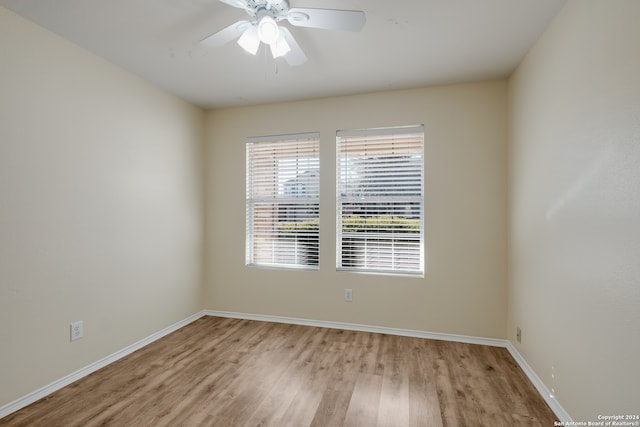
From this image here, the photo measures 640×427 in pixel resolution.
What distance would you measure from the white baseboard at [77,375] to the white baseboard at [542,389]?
333cm

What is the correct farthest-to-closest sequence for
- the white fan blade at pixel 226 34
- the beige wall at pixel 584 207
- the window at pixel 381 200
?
1. the window at pixel 381 200
2. the white fan blade at pixel 226 34
3. the beige wall at pixel 584 207

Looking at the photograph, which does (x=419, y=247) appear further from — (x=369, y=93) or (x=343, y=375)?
(x=369, y=93)

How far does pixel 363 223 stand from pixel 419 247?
2.08 ft

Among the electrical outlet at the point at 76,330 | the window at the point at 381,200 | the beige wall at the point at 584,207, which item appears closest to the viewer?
the beige wall at the point at 584,207

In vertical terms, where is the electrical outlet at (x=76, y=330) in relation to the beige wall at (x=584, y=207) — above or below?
below

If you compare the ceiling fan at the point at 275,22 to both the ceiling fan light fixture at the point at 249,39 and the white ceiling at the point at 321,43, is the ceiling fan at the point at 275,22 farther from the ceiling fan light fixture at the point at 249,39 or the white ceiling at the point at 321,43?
the white ceiling at the point at 321,43

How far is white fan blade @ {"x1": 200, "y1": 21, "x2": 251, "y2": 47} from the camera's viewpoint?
176 centimetres

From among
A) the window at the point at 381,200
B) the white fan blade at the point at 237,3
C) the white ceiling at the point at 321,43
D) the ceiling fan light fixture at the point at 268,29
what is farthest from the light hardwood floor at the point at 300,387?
the white ceiling at the point at 321,43

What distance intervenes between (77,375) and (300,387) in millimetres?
1722

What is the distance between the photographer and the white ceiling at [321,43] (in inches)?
74.9

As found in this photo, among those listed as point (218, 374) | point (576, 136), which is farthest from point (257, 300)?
point (576, 136)

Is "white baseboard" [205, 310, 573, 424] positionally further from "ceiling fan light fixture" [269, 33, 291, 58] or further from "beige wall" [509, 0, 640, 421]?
"ceiling fan light fixture" [269, 33, 291, 58]

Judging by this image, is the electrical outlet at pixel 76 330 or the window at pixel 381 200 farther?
the window at pixel 381 200

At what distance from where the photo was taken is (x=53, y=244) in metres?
2.20
